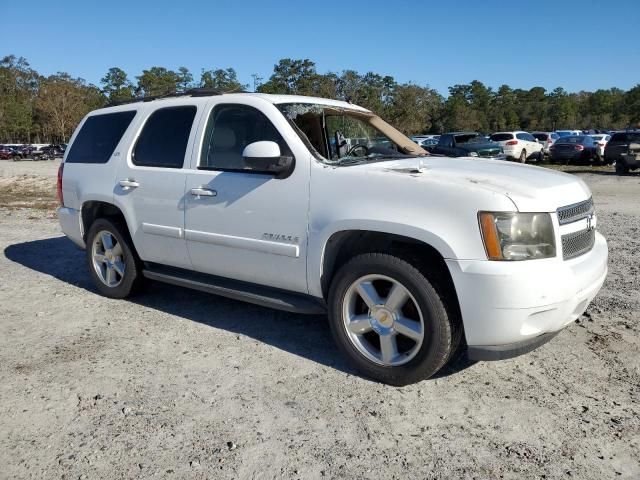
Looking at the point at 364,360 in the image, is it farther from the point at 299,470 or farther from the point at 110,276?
the point at 110,276

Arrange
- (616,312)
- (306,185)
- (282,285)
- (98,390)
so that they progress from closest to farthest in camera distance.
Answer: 1. (98,390)
2. (306,185)
3. (282,285)
4. (616,312)

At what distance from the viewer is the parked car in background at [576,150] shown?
24.9m

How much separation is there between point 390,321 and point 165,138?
260cm

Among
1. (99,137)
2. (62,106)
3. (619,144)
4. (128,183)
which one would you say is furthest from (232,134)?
(62,106)

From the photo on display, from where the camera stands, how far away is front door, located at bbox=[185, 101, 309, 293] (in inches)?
146

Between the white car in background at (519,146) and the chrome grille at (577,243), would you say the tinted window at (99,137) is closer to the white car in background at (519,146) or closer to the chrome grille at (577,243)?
the chrome grille at (577,243)

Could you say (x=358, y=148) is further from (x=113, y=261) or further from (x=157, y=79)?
(x=157, y=79)

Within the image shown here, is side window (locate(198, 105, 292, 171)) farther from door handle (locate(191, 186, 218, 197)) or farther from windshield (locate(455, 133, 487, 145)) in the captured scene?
windshield (locate(455, 133, 487, 145))

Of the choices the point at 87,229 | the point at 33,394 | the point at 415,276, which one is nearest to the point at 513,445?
the point at 415,276

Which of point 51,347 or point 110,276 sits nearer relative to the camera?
point 51,347

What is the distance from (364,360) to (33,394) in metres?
2.08

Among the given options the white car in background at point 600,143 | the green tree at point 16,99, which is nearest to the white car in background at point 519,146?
the white car in background at point 600,143

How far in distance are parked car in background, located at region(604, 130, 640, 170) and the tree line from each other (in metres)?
28.0

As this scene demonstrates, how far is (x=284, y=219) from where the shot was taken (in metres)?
3.73
